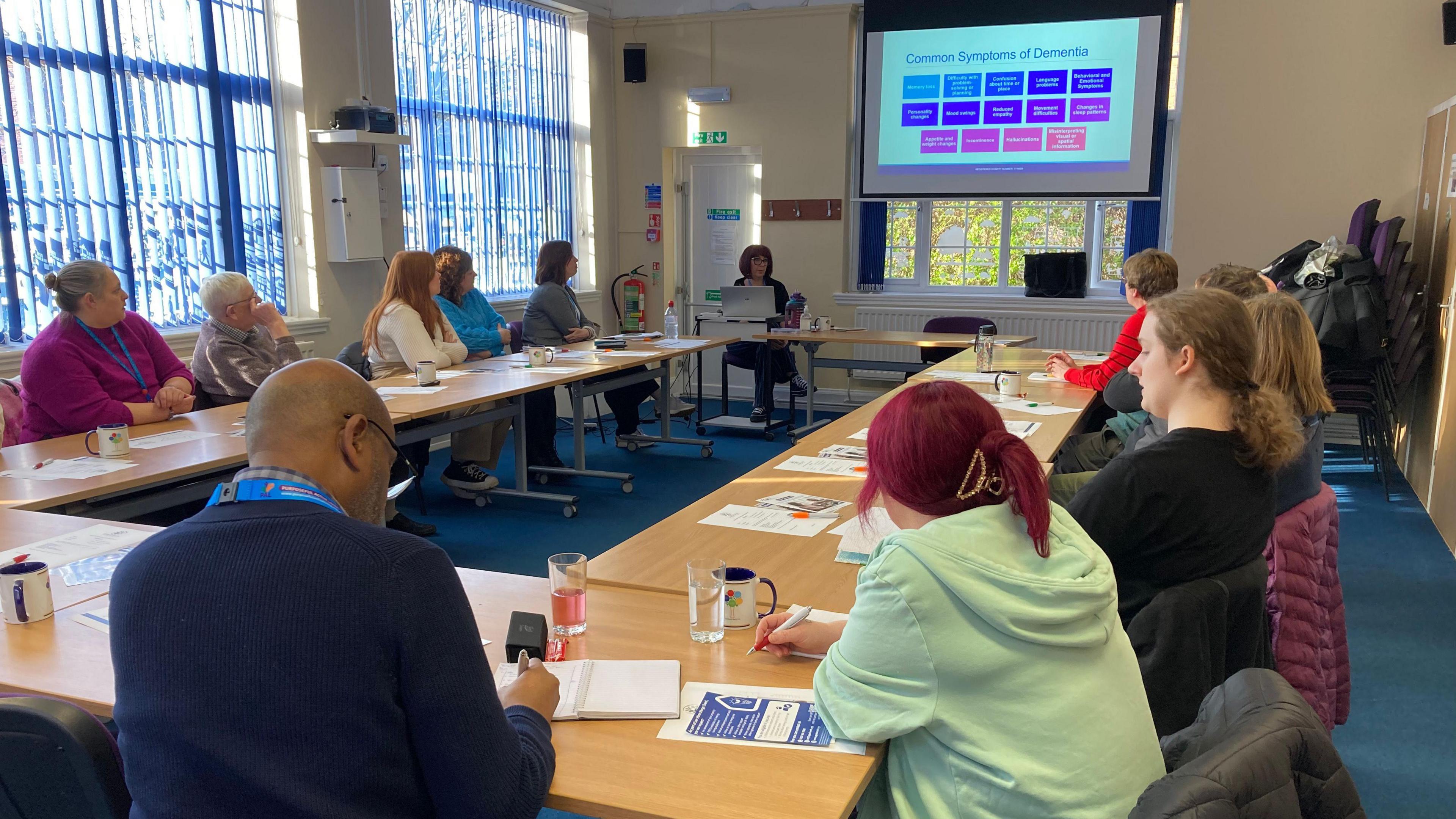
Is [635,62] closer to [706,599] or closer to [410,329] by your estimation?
[410,329]

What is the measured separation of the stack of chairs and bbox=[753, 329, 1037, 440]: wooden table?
185cm

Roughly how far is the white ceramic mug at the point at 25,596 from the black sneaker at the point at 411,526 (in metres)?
2.84

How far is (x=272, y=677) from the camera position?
1059mm

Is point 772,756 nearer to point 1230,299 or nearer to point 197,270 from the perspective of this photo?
point 1230,299

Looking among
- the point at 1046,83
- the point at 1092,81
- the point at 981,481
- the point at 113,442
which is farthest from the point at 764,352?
the point at 981,481

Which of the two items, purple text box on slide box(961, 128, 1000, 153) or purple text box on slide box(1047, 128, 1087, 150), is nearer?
purple text box on slide box(1047, 128, 1087, 150)

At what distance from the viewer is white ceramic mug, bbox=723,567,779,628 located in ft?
5.96

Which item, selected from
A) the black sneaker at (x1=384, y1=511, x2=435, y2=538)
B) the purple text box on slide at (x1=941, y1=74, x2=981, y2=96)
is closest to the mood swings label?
the black sneaker at (x1=384, y1=511, x2=435, y2=538)

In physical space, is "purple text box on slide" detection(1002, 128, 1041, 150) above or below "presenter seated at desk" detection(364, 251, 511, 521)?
above

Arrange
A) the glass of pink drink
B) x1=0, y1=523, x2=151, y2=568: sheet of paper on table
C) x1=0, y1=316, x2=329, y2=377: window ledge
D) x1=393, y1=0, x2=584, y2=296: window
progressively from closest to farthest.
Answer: the glass of pink drink, x1=0, y1=523, x2=151, y2=568: sheet of paper on table, x1=0, y1=316, x2=329, y2=377: window ledge, x1=393, y1=0, x2=584, y2=296: window

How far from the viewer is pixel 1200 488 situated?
1.87 metres

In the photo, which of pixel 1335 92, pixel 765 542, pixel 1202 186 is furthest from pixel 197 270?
pixel 1335 92

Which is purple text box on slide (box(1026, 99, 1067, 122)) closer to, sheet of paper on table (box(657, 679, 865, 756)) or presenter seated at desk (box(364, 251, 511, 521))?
presenter seated at desk (box(364, 251, 511, 521))

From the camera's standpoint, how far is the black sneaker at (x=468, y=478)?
5.43 metres
